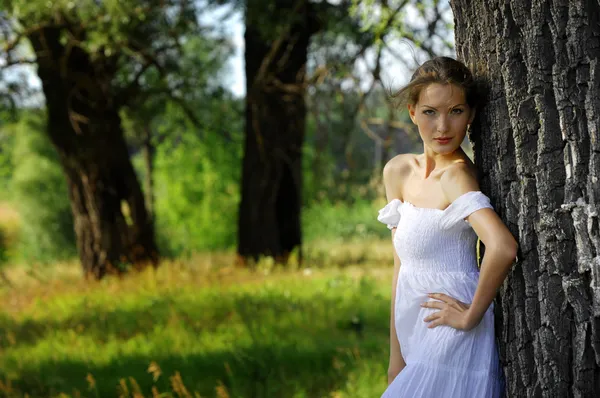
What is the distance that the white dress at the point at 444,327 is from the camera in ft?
8.56

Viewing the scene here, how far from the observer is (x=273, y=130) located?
34.1 feet

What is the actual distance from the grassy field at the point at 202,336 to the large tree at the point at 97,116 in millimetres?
1265

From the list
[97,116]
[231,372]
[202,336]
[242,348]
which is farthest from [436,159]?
[97,116]

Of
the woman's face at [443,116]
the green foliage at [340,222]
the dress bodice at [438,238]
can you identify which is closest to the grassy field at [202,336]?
the dress bodice at [438,238]

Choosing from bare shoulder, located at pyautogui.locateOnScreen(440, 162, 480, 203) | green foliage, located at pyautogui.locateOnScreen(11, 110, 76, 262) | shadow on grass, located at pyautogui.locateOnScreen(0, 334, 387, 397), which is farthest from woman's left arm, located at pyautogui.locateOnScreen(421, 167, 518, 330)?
green foliage, located at pyautogui.locateOnScreen(11, 110, 76, 262)

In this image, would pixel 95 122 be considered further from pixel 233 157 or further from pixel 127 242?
pixel 233 157

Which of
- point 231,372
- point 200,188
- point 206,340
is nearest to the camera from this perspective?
point 231,372

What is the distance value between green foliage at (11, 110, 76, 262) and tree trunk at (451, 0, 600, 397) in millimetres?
23169

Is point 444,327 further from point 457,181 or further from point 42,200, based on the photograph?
point 42,200

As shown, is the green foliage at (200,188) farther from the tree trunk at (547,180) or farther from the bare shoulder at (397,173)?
the tree trunk at (547,180)

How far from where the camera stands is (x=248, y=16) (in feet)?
31.2

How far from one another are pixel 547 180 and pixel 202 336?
3.98 m

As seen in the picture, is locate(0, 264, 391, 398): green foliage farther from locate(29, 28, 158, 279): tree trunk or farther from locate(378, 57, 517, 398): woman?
locate(29, 28, 158, 279): tree trunk

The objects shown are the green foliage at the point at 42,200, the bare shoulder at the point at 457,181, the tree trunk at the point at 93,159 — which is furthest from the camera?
the green foliage at the point at 42,200
